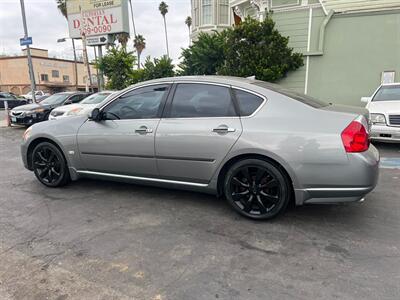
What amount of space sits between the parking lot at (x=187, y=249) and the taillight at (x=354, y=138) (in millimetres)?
876

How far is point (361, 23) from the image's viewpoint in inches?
435

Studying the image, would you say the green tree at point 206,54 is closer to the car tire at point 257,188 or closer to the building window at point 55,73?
the car tire at point 257,188

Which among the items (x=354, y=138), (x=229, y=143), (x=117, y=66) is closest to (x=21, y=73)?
(x=117, y=66)

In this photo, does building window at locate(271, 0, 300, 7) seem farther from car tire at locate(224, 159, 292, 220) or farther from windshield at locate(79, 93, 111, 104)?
car tire at locate(224, 159, 292, 220)

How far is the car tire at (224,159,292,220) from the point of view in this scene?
3.28 metres

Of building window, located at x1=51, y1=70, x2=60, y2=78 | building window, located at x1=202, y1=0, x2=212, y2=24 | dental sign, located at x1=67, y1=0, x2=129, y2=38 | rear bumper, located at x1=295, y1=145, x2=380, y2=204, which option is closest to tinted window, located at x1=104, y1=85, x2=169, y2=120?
rear bumper, located at x1=295, y1=145, x2=380, y2=204

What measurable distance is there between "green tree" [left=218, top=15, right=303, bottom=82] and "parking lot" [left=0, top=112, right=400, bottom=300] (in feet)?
25.7

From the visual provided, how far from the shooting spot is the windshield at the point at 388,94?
25.0 feet

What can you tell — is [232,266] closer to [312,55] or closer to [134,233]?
[134,233]

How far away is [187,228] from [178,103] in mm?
1475

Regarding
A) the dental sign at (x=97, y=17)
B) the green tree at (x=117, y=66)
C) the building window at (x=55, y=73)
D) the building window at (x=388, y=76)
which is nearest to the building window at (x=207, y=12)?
the dental sign at (x=97, y=17)

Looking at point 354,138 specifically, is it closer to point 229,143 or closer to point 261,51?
point 229,143

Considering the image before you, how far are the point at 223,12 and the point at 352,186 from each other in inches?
734

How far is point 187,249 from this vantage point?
291 centimetres
